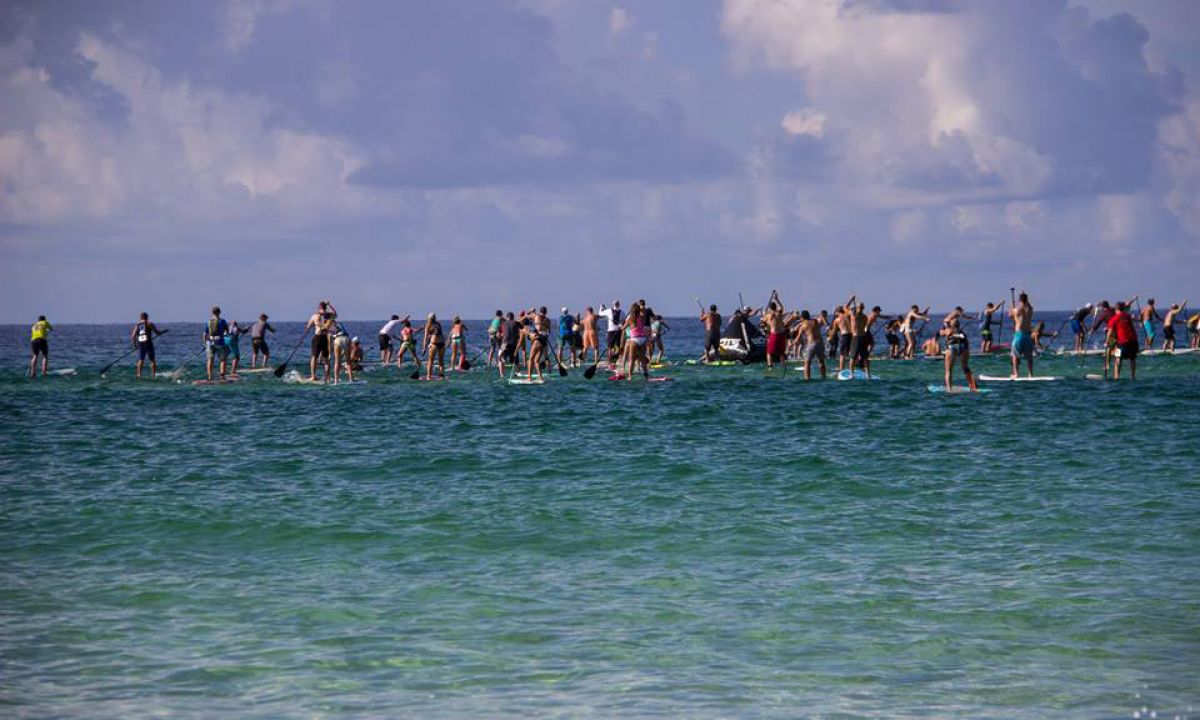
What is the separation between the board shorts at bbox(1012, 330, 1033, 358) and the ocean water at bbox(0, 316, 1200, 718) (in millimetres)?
6188

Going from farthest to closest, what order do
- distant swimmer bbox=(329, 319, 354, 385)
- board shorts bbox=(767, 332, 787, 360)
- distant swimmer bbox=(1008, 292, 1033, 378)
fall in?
board shorts bbox=(767, 332, 787, 360)
distant swimmer bbox=(329, 319, 354, 385)
distant swimmer bbox=(1008, 292, 1033, 378)

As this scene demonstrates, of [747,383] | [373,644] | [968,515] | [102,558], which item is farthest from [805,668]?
[747,383]

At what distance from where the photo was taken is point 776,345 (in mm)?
40062

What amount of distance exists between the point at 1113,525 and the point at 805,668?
22.8 feet

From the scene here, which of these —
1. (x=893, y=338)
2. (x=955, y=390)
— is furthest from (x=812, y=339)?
(x=893, y=338)

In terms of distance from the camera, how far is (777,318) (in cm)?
3847

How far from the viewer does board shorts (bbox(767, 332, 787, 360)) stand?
39562mm

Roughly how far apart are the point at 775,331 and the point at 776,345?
39.6 inches

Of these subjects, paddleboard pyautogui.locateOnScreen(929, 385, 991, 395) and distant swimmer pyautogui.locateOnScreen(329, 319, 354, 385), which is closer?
paddleboard pyautogui.locateOnScreen(929, 385, 991, 395)

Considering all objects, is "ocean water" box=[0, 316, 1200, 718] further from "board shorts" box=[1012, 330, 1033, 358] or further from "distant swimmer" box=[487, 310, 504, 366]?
"distant swimmer" box=[487, 310, 504, 366]

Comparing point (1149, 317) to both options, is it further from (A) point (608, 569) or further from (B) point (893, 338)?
(A) point (608, 569)

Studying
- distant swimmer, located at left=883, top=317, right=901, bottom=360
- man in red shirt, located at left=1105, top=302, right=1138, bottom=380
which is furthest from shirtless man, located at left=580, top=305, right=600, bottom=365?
man in red shirt, located at left=1105, top=302, right=1138, bottom=380

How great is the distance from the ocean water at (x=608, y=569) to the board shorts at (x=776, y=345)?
42.8 feet

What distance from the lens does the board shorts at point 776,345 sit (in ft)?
130
